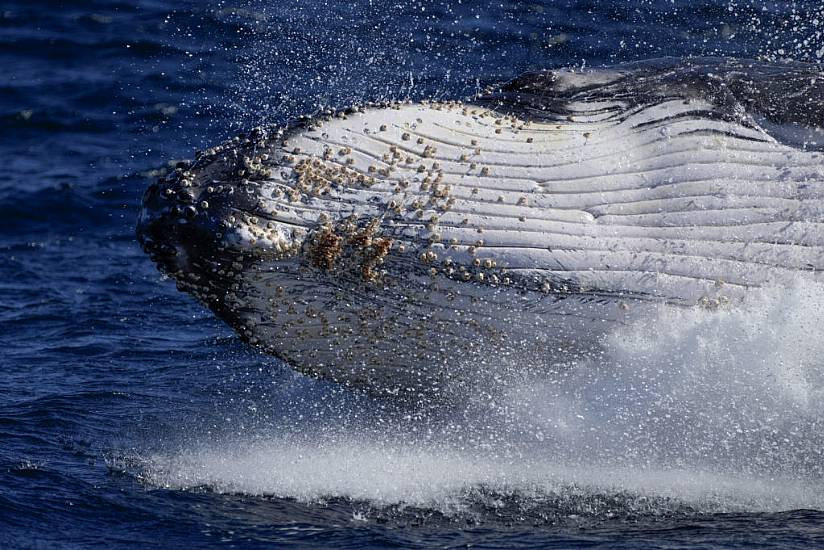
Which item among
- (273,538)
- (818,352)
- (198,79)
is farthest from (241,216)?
(198,79)

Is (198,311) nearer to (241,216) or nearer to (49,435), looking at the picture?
(49,435)

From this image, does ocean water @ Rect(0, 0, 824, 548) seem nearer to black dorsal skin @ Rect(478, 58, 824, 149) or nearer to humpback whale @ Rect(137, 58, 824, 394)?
humpback whale @ Rect(137, 58, 824, 394)

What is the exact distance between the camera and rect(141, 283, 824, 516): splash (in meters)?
7.89

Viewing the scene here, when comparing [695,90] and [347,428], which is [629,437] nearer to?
[347,428]

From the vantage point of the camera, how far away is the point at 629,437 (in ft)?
28.3

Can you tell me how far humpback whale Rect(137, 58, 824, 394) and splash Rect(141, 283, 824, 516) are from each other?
29 centimetres

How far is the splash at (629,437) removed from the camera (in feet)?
25.9

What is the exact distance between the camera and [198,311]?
14203mm

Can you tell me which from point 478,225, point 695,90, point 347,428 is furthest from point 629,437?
point 695,90

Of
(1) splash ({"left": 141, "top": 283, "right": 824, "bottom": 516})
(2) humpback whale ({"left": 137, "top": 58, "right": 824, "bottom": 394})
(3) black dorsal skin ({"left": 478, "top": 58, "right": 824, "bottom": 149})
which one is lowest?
(1) splash ({"left": 141, "top": 283, "right": 824, "bottom": 516})

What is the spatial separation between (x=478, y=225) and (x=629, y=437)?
7.28ft

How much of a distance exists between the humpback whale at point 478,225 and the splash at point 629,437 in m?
0.29

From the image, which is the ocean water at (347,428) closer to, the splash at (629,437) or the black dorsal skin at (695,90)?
the splash at (629,437)

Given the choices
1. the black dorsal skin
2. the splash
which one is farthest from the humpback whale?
the splash
